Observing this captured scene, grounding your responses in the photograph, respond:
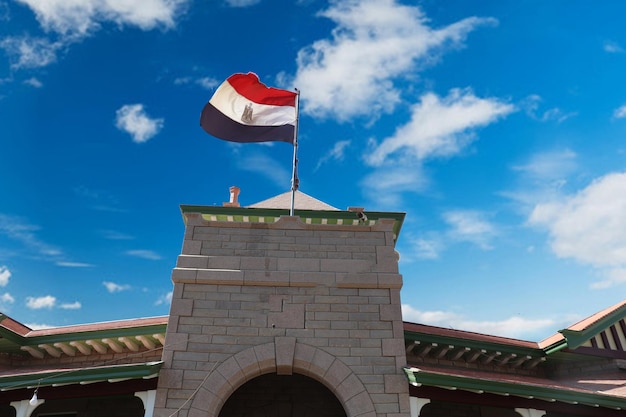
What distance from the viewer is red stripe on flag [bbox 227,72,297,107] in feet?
44.4

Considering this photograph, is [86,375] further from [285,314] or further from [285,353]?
[285,314]

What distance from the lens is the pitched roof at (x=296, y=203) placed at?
15005 millimetres

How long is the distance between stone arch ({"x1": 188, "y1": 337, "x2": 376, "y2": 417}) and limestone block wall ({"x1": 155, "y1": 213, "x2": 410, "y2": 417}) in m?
0.02

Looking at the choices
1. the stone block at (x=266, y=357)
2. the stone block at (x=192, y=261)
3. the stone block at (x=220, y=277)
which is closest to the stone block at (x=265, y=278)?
the stone block at (x=220, y=277)

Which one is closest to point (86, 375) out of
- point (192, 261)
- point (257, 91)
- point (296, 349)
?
point (192, 261)

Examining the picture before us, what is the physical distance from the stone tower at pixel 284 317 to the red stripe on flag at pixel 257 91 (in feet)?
12.4

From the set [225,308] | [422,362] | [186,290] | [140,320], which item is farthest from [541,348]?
[140,320]

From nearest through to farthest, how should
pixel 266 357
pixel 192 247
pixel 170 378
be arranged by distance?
pixel 170 378, pixel 266 357, pixel 192 247

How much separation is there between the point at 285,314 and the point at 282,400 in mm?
3041

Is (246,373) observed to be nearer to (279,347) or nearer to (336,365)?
(279,347)

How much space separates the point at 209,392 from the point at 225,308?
1.78 metres

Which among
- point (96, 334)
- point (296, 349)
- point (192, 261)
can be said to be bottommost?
point (296, 349)

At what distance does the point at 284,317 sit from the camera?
10.3m

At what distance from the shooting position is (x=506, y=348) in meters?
12.3
